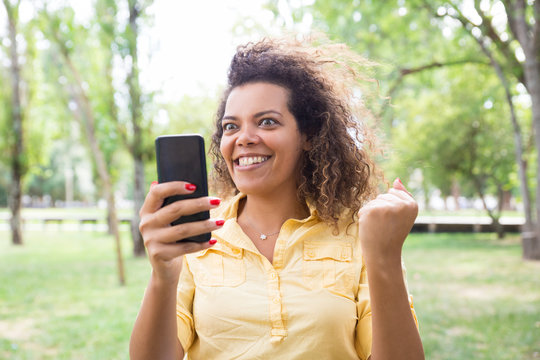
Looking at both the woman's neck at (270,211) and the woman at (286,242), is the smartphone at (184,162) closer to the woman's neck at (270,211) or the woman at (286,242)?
the woman at (286,242)

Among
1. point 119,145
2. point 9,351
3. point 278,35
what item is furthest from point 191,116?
point 278,35

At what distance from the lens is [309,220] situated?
6.81 ft

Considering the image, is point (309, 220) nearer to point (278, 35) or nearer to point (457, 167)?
point (278, 35)

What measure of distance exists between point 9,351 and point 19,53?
13.3 meters

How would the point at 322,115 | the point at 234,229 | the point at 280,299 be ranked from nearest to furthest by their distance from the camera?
the point at 280,299
the point at 234,229
the point at 322,115

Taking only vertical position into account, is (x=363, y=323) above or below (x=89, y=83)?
below

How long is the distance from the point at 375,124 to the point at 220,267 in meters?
1.35

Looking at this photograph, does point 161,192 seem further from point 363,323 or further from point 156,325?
point 363,323

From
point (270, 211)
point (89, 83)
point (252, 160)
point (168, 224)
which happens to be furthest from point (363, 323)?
point (89, 83)

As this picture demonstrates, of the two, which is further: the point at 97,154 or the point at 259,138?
the point at 97,154

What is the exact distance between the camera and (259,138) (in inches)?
77.7

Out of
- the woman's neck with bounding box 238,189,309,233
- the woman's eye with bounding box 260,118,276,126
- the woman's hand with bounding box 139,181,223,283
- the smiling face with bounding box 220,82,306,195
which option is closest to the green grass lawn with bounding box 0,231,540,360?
the woman's neck with bounding box 238,189,309,233

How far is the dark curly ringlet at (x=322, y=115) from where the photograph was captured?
211 centimetres

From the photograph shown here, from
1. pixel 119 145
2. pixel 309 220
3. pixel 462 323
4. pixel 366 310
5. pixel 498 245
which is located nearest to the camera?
pixel 366 310
